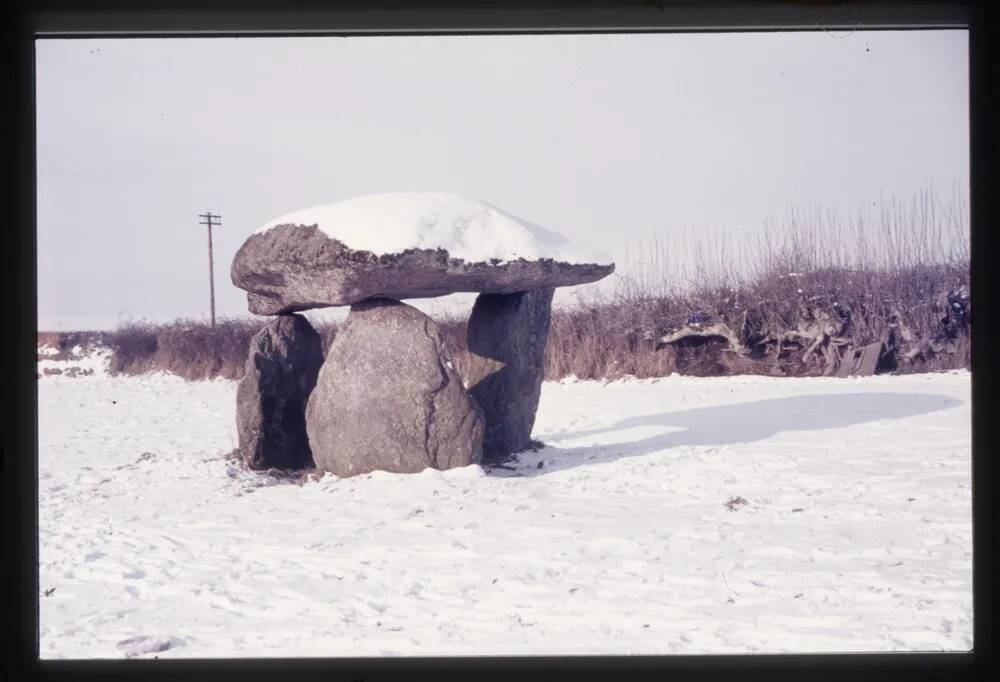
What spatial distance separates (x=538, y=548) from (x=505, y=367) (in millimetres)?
2789

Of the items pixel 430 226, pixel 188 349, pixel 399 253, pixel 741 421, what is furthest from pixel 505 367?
pixel 188 349

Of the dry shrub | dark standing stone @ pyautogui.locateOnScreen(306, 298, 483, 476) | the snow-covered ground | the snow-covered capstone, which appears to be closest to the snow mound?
the snow-covered capstone

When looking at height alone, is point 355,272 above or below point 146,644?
above

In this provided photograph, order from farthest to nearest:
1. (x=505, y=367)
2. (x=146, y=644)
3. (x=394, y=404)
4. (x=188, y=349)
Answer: (x=188, y=349) → (x=505, y=367) → (x=394, y=404) → (x=146, y=644)

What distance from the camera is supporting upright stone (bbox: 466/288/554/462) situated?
22.6ft

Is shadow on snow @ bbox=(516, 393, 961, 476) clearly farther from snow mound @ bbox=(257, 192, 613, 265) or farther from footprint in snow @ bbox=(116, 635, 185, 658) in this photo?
footprint in snow @ bbox=(116, 635, 185, 658)

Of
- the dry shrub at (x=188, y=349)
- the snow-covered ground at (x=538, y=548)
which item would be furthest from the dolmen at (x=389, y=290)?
the dry shrub at (x=188, y=349)

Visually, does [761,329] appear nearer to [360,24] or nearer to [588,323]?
[588,323]

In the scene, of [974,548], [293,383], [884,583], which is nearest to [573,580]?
[884,583]

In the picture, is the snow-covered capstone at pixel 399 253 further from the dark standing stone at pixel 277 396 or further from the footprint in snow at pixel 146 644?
the footprint in snow at pixel 146 644

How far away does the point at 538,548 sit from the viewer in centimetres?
429

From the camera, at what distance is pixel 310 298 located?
6.04m

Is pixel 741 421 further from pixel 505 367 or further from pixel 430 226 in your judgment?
pixel 430 226

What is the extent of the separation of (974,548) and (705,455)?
3.77m
